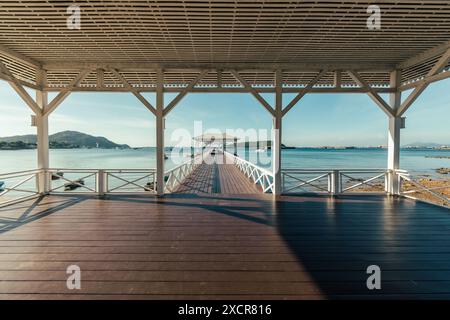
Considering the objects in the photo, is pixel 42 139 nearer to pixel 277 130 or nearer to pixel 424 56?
pixel 277 130

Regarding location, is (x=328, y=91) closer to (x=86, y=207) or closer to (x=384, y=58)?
(x=384, y=58)

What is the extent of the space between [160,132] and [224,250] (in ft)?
12.0

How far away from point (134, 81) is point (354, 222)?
6530 millimetres

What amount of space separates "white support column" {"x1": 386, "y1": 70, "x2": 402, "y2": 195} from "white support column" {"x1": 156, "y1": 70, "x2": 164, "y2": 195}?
588 centimetres

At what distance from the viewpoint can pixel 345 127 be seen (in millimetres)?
47031

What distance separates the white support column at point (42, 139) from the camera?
5.45 metres

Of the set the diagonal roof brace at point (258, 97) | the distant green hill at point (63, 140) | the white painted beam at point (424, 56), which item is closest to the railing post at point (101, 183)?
the diagonal roof brace at point (258, 97)

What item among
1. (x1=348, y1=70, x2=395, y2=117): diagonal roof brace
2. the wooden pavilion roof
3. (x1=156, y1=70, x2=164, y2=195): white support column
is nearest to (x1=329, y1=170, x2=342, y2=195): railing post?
(x1=348, y1=70, x2=395, y2=117): diagonal roof brace

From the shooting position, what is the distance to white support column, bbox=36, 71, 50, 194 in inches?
214

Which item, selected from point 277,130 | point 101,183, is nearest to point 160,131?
point 101,183

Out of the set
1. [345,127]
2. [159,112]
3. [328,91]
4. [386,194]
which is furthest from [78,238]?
[345,127]

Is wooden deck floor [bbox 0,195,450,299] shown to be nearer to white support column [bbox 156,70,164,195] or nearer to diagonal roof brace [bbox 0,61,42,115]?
white support column [bbox 156,70,164,195]

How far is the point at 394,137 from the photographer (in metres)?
5.59

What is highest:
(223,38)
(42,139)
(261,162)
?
(223,38)
